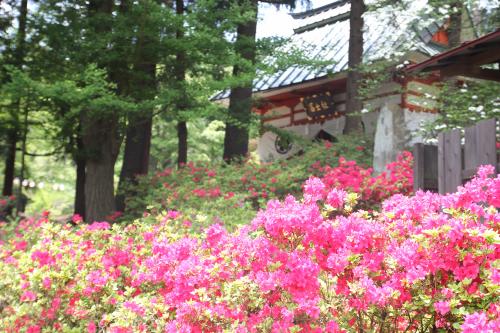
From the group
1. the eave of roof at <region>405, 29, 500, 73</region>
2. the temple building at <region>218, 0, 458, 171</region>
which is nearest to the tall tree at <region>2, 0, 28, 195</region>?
the temple building at <region>218, 0, 458, 171</region>

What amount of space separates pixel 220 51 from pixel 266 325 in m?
8.59

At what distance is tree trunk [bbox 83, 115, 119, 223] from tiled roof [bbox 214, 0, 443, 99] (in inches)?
131

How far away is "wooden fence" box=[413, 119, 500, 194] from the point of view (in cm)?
591

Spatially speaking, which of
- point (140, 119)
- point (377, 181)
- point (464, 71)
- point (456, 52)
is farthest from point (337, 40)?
point (456, 52)

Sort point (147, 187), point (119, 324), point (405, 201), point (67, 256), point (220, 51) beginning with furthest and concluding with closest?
point (147, 187) → point (220, 51) → point (67, 256) → point (119, 324) → point (405, 201)

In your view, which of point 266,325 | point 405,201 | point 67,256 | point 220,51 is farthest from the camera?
point 220,51

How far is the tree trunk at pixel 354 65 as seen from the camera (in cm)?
1411

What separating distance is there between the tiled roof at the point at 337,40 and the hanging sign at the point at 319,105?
3.03ft

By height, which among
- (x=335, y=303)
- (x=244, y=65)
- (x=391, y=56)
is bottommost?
(x=335, y=303)

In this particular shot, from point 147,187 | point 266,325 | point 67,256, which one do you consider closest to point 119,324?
point 266,325

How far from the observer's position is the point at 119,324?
359 cm

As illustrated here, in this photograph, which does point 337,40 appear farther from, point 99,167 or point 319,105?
point 99,167

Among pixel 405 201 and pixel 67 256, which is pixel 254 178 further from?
pixel 405 201

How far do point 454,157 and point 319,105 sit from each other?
13.7 m
